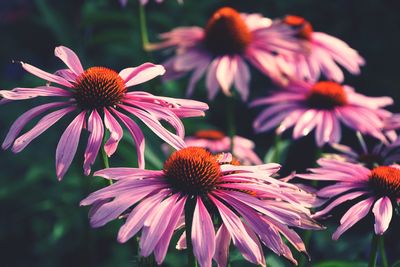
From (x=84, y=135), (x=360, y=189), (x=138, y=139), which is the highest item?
(x=138, y=139)

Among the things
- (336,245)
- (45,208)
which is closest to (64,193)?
(45,208)

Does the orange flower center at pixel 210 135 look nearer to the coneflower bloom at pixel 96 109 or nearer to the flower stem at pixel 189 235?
the coneflower bloom at pixel 96 109

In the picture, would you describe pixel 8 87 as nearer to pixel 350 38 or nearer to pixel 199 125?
pixel 199 125

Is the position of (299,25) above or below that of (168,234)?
above

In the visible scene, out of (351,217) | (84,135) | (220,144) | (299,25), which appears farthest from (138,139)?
(84,135)

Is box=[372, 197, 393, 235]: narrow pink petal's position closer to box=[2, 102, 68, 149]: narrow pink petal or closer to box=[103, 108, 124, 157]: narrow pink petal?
box=[103, 108, 124, 157]: narrow pink petal

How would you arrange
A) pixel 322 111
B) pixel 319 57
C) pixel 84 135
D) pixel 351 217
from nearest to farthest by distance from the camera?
pixel 351 217 < pixel 322 111 < pixel 319 57 < pixel 84 135

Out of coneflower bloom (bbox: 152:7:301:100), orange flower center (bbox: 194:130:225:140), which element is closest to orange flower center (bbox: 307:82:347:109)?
coneflower bloom (bbox: 152:7:301:100)

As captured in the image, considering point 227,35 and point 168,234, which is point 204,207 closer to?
point 168,234
